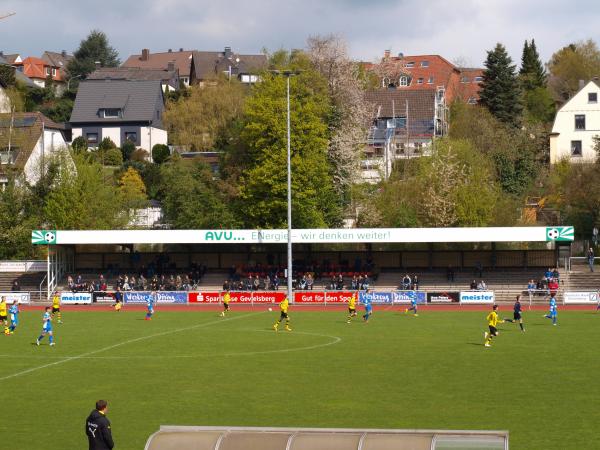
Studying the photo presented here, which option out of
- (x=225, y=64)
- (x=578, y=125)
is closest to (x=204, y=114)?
(x=578, y=125)

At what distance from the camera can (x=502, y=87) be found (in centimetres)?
11094

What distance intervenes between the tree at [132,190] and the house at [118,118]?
18.6m

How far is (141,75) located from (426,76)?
45.5 meters

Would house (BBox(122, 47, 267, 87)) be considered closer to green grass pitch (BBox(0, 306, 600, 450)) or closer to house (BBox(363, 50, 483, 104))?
house (BBox(363, 50, 483, 104))

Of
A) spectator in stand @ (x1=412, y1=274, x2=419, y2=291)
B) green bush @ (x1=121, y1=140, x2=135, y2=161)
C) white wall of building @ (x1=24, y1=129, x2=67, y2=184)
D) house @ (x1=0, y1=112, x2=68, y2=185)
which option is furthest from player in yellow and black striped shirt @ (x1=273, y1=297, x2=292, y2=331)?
green bush @ (x1=121, y1=140, x2=135, y2=161)

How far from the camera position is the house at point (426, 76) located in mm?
134875

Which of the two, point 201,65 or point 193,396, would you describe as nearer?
point 193,396

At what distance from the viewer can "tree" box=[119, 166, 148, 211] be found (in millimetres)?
96125

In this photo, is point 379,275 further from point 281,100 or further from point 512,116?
point 512,116

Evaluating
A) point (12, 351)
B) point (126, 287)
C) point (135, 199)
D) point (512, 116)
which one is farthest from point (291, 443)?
point (512, 116)

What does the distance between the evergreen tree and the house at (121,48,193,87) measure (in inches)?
2812

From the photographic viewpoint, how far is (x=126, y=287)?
230 feet

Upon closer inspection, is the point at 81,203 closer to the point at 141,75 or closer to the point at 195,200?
the point at 195,200

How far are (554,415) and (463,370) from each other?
26.5 ft
